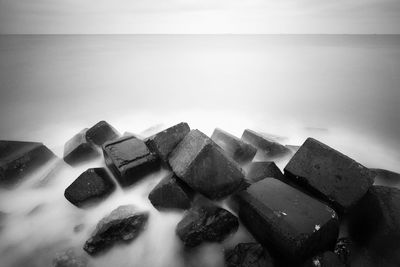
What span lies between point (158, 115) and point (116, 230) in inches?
160

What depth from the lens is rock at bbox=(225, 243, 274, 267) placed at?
155 cm

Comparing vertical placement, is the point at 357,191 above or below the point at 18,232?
above

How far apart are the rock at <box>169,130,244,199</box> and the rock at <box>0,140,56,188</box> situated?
6.41 ft

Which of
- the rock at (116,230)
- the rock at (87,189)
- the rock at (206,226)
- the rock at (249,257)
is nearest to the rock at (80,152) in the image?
the rock at (87,189)

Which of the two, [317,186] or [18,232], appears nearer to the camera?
[317,186]

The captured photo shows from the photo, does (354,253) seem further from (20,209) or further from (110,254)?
(20,209)

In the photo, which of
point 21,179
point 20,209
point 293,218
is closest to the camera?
point 293,218

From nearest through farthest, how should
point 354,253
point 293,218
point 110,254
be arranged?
point 293,218 → point 354,253 → point 110,254

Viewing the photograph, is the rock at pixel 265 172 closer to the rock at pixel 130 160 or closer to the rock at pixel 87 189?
the rock at pixel 130 160

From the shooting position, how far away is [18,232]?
216cm

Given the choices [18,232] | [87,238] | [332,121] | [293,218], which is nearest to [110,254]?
[87,238]

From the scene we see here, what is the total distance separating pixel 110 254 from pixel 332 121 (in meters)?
5.33

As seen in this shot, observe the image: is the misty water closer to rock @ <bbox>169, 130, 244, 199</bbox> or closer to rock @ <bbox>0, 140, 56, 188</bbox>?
rock @ <bbox>0, 140, 56, 188</bbox>

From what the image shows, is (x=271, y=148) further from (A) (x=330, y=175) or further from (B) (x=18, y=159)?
(B) (x=18, y=159)
